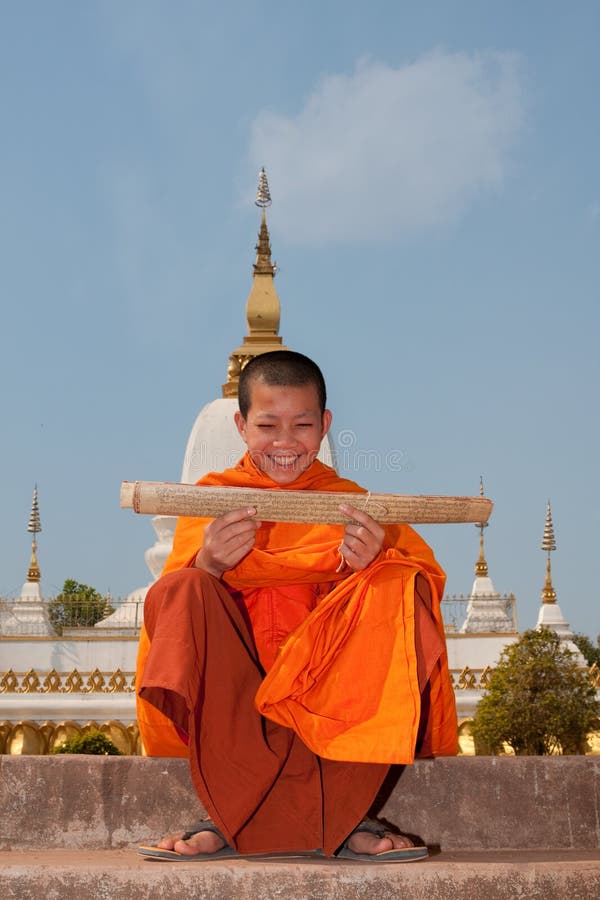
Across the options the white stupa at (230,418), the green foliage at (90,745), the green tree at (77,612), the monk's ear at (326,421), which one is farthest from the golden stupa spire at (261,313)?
the monk's ear at (326,421)

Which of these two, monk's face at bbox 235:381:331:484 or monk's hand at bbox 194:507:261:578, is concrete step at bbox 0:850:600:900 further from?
monk's face at bbox 235:381:331:484

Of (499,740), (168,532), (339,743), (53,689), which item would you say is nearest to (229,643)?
(339,743)

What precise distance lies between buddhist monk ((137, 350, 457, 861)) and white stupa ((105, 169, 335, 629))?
14.8 m

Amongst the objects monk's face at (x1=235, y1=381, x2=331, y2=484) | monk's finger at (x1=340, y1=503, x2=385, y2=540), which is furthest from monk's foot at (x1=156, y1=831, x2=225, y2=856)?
monk's face at (x1=235, y1=381, x2=331, y2=484)

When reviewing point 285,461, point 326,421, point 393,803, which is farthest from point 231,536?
point 393,803

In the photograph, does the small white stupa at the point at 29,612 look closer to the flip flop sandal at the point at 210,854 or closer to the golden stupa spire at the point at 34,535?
the golden stupa spire at the point at 34,535

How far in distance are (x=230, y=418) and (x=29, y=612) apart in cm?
517

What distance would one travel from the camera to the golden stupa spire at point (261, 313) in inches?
793

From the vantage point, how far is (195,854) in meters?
3.11

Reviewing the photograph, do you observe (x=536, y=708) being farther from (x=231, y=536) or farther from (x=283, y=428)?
(x=231, y=536)

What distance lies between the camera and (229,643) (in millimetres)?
3248

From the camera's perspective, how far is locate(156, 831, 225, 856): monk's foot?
310 centimetres

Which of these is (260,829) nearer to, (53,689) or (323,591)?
(323,591)

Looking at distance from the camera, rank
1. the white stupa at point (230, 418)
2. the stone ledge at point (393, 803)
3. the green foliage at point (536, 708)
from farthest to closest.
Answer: the white stupa at point (230, 418) < the green foliage at point (536, 708) < the stone ledge at point (393, 803)
